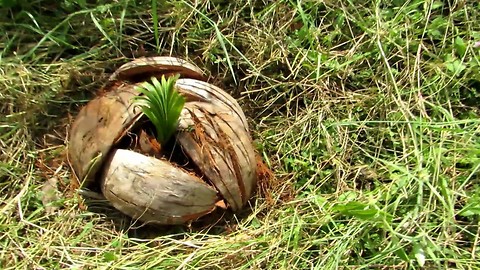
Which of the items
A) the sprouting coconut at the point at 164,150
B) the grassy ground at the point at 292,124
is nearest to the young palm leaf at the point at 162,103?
the sprouting coconut at the point at 164,150

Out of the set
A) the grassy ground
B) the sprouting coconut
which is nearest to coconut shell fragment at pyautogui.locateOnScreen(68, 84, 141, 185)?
the sprouting coconut

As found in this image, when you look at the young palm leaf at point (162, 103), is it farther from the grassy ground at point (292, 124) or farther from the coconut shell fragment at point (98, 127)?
the grassy ground at point (292, 124)

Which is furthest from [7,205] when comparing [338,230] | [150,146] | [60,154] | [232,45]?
[338,230]

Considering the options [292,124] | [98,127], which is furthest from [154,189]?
[292,124]

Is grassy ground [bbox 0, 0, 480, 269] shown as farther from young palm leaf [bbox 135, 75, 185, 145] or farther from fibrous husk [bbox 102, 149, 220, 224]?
young palm leaf [bbox 135, 75, 185, 145]

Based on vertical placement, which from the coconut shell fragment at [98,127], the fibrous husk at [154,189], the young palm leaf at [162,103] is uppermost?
the young palm leaf at [162,103]

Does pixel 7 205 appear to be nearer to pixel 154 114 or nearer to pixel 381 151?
pixel 154 114
